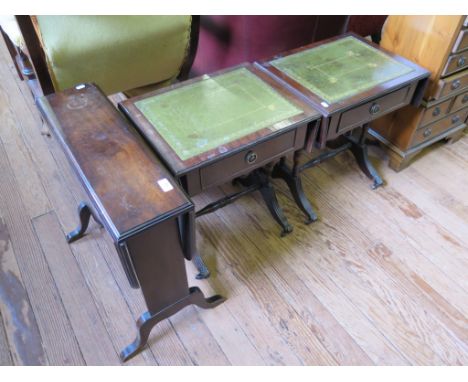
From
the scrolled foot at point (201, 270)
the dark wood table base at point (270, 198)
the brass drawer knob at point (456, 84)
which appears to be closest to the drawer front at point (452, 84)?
the brass drawer knob at point (456, 84)

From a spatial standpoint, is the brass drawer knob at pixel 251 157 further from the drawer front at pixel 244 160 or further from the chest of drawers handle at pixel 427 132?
the chest of drawers handle at pixel 427 132

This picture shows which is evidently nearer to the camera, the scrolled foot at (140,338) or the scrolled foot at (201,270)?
the scrolled foot at (140,338)

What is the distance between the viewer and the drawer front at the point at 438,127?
5.48ft

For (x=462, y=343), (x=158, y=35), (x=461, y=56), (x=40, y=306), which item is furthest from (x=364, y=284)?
(x=158, y=35)

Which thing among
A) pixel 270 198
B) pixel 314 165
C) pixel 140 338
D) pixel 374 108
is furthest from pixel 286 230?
pixel 140 338

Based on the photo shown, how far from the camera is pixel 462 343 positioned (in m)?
1.20

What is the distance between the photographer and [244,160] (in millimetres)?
1088

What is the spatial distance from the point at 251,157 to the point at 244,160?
0.02 meters

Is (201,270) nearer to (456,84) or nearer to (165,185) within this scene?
(165,185)

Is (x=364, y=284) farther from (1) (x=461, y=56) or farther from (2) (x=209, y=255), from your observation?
(1) (x=461, y=56)

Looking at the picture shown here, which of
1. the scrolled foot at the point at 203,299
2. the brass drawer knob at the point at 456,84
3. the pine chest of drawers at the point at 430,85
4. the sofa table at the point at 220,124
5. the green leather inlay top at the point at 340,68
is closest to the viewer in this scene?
the sofa table at the point at 220,124

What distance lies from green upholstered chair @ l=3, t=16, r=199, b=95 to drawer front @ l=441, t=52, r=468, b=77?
1.02 metres
